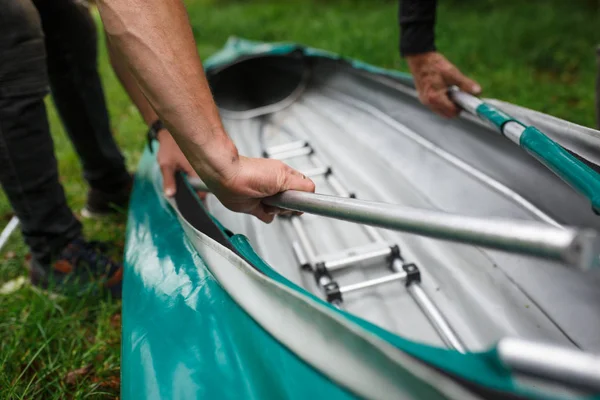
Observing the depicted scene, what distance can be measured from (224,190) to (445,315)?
0.71 meters

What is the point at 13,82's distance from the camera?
4.80 ft

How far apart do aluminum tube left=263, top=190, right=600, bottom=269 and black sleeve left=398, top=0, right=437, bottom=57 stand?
1.09 meters

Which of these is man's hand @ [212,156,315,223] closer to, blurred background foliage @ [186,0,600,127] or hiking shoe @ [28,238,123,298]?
hiking shoe @ [28,238,123,298]

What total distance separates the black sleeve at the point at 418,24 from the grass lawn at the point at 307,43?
→ 1.45 metres

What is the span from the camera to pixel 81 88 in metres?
2.13

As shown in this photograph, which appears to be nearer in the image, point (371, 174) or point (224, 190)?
point (224, 190)

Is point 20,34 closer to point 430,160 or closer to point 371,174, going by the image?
point 371,174

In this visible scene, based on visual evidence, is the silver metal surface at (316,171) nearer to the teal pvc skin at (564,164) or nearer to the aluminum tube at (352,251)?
the aluminum tube at (352,251)

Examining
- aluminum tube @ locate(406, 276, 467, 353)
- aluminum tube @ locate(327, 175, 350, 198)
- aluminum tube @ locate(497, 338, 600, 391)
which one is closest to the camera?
aluminum tube @ locate(497, 338, 600, 391)

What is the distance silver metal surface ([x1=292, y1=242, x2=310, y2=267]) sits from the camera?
1.57 metres

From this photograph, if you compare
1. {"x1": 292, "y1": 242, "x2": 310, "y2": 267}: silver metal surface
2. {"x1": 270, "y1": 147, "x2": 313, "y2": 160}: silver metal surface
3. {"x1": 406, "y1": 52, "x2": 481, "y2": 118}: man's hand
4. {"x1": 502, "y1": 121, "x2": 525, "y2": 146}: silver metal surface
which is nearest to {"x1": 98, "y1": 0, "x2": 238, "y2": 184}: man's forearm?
{"x1": 292, "y1": 242, "x2": 310, "y2": 267}: silver metal surface

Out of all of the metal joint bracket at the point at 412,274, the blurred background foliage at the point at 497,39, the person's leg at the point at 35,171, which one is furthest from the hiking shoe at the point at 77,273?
the blurred background foliage at the point at 497,39

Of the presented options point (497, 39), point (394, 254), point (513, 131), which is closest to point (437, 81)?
point (513, 131)

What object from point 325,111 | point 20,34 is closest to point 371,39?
point 325,111
